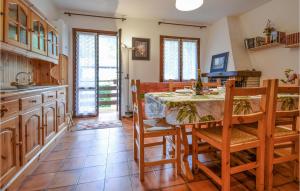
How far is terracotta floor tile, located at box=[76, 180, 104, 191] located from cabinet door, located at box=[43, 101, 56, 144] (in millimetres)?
928

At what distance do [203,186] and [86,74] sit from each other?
12.4 feet

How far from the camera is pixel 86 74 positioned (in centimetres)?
439

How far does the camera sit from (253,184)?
1.55 meters

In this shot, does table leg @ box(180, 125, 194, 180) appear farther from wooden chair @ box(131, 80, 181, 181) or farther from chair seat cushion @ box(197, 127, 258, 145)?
chair seat cushion @ box(197, 127, 258, 145)

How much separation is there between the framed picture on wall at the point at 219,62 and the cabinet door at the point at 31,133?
161 inches

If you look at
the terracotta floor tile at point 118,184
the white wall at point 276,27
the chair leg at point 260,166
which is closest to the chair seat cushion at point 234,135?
the chair leg at point 260,166

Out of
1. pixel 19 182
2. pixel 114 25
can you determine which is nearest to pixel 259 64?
pixel 114 25

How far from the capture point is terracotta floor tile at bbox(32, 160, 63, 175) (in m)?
1.82

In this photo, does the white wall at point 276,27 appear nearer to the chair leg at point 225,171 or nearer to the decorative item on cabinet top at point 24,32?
the chair leg at point 225,171

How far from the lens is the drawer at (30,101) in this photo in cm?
162

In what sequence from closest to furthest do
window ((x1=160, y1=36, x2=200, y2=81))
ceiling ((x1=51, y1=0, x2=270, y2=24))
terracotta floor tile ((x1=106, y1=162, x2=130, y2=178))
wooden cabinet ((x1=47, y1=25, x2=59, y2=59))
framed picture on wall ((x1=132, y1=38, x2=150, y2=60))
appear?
terracotta floor tile ((x1=106, y1=162, x2=130, y2=178)) < wooden cabinet ((x1=47, y1=25, x2=59, y2=59)) < ceiling ((x1=51, y1=0, x2=270, y2=24)) < framed picture on wall ((x1=132, y1=38, x2=150, y2=60)) < window ((x1=160, y1=36, x2=200, y2=81))

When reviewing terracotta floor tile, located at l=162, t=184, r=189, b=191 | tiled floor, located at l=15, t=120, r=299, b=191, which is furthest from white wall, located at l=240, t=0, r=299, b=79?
terracotta floor tile, located at l=162, t=184, r=189, b=191

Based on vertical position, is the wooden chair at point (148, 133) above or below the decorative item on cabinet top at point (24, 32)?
below

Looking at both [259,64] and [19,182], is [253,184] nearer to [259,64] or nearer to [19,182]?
[19,182]
